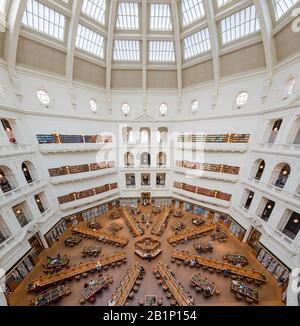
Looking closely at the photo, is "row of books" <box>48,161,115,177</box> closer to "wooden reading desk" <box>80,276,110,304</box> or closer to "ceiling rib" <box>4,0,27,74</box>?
"ceiling rib" <box>4,0,27,74</box>

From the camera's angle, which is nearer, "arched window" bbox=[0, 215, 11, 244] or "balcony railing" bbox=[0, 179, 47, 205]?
"balcony railing" bbox=[0, 179, 47, 205]

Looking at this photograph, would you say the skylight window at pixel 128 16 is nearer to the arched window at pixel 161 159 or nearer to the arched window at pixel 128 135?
the arched window at pixel 128 135

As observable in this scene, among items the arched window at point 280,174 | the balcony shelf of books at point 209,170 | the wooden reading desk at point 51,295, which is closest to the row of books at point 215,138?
the balcony shelf of books at point 209,170

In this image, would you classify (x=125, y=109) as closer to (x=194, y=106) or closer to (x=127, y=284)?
(x=194, y=106)

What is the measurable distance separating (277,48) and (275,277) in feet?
62.2

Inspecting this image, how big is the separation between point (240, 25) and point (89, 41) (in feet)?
52.5

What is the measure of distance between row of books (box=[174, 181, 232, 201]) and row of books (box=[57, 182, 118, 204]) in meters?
8.99

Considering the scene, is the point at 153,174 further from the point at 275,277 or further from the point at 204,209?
the point at 275,277

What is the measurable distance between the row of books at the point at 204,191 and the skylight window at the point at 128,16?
19928 millimetres

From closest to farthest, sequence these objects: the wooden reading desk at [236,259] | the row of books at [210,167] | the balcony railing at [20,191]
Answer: the balcony railing at [20,191], the wooden reading desk at [236,259], the row of books at [210,167]

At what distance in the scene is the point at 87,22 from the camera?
1630cm

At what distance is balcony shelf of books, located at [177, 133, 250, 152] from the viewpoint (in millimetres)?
16516

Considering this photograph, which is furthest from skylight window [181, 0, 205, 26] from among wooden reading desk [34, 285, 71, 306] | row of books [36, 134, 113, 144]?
wooden reading desk [34, 285, 71, 306]

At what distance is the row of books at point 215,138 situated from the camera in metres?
16.6
